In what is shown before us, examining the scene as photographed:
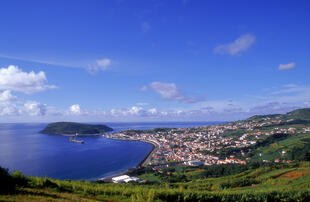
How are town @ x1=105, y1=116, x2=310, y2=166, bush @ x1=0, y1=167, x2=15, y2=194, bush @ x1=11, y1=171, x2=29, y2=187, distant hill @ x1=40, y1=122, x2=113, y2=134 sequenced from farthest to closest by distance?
distant hill @ x1=40, y1=122, x2=113, y2=134, town @ x1=105, y1=116, x2=310, y2=166, bush @ x1=11, y1=171, x2=29, y2=187, bush @ x1=0, y1=167, x2=15, y2=194

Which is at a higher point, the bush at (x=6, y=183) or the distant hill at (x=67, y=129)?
the bush at (x=6, y=183)

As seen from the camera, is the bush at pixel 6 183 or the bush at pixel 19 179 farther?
the bush at pixel 19 179

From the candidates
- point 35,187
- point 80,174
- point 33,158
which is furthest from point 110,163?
point 35,187

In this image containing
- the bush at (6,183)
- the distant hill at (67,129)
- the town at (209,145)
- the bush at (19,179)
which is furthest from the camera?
the distant hill at (67,129)

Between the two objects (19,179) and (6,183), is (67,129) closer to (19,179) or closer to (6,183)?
(19,179)

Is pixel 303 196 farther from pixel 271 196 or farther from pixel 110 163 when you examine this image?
pixel 110 163

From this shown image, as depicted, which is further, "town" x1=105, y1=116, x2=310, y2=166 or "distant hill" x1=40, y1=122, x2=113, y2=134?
"distant hill" x1=40, y1=122, x2=113, y2=134

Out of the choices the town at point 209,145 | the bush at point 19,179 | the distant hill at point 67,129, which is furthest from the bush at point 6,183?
the distant hill at point 67,129

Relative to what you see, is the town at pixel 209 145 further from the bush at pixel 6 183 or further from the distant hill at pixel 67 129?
the bush at pixel 6 183

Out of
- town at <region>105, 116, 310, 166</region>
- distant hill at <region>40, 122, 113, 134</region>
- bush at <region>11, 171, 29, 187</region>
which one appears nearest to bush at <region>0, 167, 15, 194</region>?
bush at <region>11, 171, 29, 187</region>

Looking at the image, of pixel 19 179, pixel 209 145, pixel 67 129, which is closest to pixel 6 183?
pixel 19 179

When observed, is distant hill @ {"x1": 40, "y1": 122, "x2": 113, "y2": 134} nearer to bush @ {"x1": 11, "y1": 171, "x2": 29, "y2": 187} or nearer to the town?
the town
